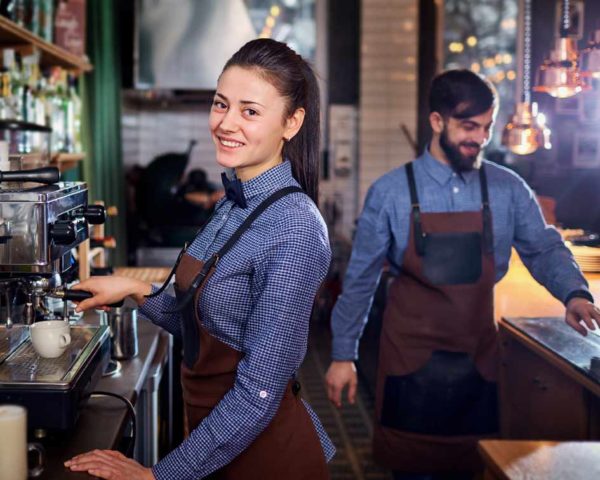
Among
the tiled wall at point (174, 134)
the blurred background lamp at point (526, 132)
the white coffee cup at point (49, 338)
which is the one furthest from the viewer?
the tiled wall at point (174, 134)

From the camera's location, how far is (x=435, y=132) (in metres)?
3.05

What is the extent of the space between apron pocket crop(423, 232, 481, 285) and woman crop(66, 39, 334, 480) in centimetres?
105

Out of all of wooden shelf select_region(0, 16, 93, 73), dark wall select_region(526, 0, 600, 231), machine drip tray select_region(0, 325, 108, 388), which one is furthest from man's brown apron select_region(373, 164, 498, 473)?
dark wall select_region(526, 0, 600, 231)

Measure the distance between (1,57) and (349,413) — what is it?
2.79m

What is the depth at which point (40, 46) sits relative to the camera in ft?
11.6

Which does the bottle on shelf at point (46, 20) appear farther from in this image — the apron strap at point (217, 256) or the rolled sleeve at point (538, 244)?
the apron strap at point (217, 256)

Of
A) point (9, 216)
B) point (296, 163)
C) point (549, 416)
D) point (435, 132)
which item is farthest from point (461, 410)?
point (9, 216)

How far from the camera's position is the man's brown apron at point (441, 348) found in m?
2.90

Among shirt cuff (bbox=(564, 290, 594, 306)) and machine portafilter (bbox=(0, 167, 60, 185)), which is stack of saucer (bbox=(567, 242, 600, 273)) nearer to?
shirt cuff (bbox=(564, 290, 594, 306))

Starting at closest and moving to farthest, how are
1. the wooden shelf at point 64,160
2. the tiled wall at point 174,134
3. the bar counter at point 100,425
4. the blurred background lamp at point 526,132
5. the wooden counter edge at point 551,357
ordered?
the bar counter at point 100,425, the wooden counter edge at point 551,357, the blurred background lamp at point 526,132, the wooden shelf at point 64,160, the tiled wall at point 174,134

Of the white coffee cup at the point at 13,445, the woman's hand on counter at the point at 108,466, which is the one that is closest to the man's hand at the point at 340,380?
the woman's hand on counter at the point at 108,466

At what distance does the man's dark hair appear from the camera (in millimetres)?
2955

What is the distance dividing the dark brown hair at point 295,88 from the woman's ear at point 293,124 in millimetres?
11

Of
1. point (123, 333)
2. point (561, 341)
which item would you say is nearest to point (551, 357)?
point (561, 341)
